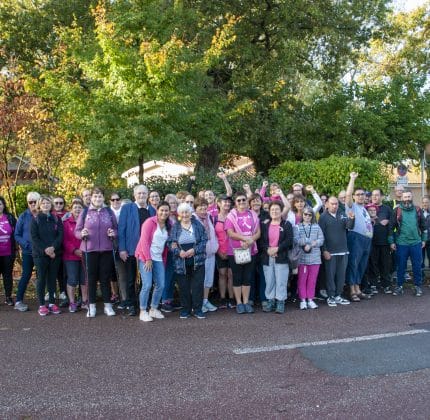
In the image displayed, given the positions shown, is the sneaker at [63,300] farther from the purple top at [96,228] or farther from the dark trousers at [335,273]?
the dark trousers at [335,273]

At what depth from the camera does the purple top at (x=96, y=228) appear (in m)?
7.40

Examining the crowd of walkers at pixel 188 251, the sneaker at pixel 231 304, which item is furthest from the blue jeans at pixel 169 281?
the sneaker at pixel 231 304

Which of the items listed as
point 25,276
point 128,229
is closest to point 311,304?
point 128,229

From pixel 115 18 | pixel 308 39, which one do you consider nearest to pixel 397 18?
pixel 308 39

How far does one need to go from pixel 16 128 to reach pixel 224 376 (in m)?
7.59

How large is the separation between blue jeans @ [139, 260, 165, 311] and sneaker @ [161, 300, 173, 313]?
453mm

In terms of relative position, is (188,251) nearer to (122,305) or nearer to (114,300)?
(122,305)

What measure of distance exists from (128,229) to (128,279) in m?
0.81

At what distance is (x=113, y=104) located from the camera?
1063cm

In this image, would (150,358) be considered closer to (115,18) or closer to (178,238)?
(178,238)

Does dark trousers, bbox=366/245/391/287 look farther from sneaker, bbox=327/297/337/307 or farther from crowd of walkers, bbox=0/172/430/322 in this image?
sneaker, bbox=327/297/337/307

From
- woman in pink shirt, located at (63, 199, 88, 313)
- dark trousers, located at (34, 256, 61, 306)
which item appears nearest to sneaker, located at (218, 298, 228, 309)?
woman in pink shirt, located at (63, 199, 88, 313)

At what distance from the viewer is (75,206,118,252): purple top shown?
24.3 feet

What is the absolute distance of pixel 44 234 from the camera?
7598 mm
